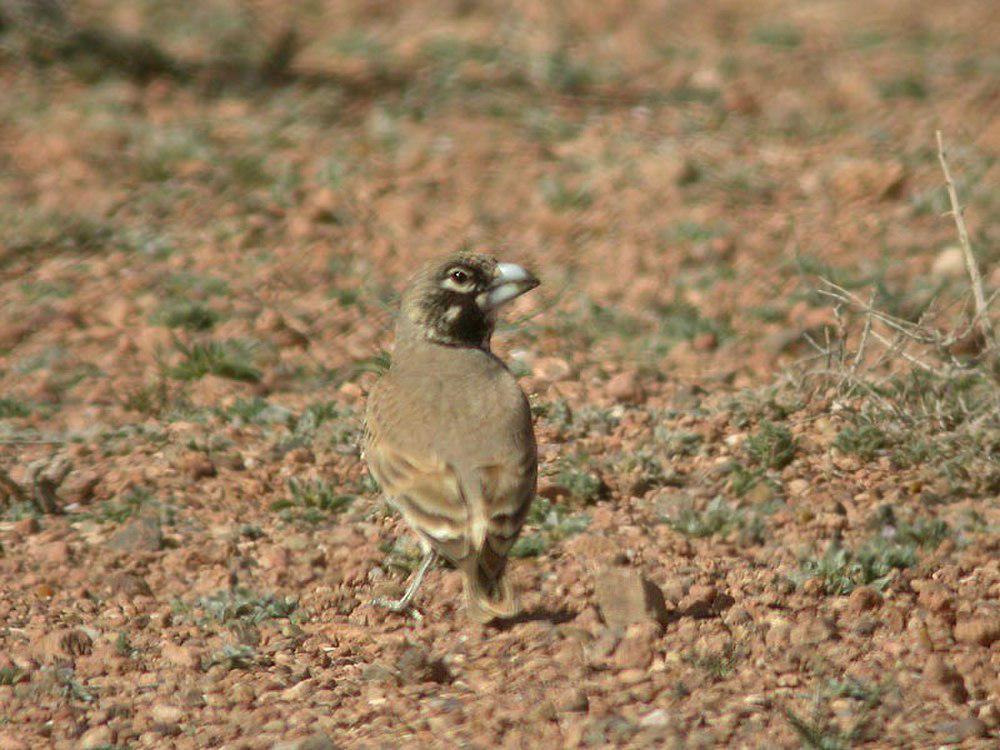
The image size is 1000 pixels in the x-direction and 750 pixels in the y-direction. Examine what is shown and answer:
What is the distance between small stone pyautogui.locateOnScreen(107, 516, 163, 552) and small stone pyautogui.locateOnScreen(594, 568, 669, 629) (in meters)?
1.77

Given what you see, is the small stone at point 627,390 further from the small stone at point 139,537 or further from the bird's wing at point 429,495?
the small stone at point 139,537

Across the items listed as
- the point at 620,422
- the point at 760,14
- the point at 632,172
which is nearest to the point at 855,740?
the point at 620,422

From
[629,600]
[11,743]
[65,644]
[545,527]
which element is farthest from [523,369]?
[11,743]

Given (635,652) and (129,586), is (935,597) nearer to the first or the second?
(635,652)

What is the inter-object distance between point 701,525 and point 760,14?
809 centimetres

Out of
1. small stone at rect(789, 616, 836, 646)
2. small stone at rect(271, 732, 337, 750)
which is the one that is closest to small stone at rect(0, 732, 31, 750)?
small stone at rect(271, 732, 337, 750)

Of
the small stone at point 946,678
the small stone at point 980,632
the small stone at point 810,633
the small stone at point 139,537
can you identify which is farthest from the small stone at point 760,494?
the small stone at point 139,537

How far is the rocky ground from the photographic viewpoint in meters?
4.94

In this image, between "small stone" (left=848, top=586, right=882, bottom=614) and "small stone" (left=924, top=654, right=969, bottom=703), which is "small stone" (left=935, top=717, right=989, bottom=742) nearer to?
"small stone" (left=924, top=654, right=969, bottom=703)

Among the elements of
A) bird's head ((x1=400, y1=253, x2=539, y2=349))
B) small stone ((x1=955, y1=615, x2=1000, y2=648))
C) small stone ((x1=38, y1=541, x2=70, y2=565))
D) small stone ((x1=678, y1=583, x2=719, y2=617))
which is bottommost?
small stone ((x1=38, y1=541, x2=70, y2=565))

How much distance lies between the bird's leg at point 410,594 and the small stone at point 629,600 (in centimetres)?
59

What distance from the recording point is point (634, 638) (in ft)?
16.6

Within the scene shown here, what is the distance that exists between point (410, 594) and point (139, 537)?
122cm

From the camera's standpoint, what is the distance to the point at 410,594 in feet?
17.5
